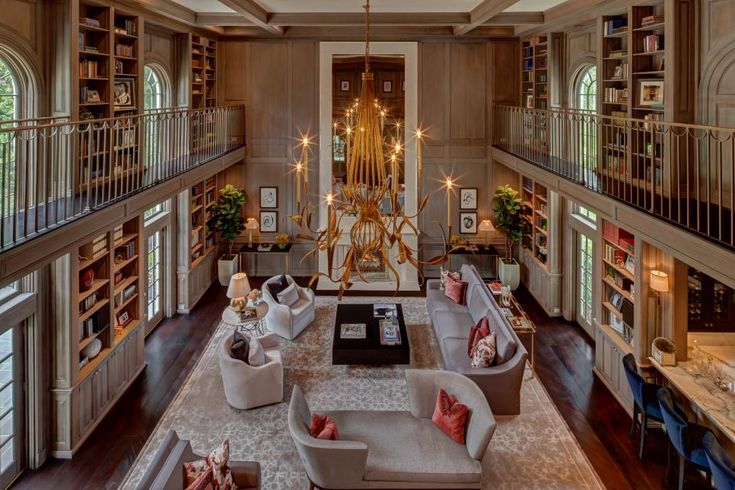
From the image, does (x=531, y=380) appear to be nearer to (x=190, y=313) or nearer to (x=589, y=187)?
(x=589, y=187)

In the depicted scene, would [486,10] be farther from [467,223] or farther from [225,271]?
[225,271]

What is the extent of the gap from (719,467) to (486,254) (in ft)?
25.6

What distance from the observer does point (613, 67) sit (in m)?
7.81

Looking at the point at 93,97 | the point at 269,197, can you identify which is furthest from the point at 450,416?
the point at 269,197

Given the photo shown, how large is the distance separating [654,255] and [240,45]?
380 inches

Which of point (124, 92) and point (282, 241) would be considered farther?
point (282, 241)

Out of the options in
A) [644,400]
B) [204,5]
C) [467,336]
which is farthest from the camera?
[204,5]

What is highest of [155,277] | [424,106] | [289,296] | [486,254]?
[424,106]

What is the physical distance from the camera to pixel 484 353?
21.5ft

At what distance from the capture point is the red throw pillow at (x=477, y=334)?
22.8ft

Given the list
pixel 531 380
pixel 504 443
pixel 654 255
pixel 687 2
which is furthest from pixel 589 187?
pixel 504 443

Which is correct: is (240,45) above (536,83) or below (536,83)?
above

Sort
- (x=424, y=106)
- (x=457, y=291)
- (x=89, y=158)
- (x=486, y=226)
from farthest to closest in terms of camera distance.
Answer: (x=424, y=106), (x=486, y=226), (x=457, y=291), (x=89, y=158)

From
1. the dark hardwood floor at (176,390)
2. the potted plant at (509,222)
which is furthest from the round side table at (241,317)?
the potted plant at (509,222)
